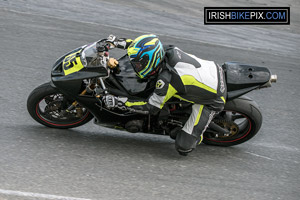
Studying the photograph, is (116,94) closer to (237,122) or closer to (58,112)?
(58,112)

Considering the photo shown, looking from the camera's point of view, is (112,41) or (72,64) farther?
(112,41)

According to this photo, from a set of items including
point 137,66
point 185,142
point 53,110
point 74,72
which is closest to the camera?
point 137,66

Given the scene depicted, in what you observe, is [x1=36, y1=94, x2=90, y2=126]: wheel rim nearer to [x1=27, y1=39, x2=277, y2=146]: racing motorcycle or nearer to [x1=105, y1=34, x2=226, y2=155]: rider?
[x1=27, y1=39, x2=277, y2=146]: racing motorcycle

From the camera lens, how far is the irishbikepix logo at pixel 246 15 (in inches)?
519

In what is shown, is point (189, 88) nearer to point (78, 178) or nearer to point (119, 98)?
point (119, 98)

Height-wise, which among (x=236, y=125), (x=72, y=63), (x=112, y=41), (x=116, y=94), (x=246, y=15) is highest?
(x=246, y=15)

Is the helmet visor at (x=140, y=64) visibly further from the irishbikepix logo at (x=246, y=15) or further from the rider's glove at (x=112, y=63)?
the irishbikepix logo at (x=246, y=15)

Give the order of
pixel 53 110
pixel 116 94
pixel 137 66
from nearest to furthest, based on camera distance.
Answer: pixel 137 66, pixel 116 94, pixel 53 110

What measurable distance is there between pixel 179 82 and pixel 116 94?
0.81 metres

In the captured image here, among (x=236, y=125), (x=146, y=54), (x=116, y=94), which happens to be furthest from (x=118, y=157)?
(x=236, y=125)

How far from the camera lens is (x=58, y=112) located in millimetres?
5824

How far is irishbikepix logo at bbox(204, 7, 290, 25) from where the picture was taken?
13.2m

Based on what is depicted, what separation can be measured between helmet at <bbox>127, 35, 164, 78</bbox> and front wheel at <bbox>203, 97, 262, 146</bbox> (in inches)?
45.8

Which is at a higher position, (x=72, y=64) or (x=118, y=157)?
(x=72, y=64)
